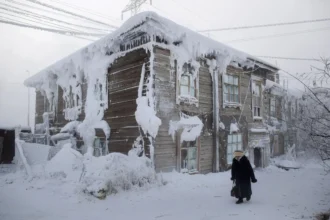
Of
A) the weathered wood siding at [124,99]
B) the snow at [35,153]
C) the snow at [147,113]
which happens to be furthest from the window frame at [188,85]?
the snow at [35,153]

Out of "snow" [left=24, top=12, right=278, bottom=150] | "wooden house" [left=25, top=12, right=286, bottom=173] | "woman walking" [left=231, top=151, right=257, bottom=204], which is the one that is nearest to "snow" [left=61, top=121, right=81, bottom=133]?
"wooden house" [left=25, top=12, right=286, bottom=173]

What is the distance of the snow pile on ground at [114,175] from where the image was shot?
8.16m

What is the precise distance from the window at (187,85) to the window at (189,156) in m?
2.26

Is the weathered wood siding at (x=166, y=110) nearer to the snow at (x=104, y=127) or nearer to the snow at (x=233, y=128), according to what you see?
the snow at (x=233, y=128)

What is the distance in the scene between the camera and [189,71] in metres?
12.5

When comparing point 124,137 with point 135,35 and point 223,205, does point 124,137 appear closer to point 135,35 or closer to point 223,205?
point 135,35

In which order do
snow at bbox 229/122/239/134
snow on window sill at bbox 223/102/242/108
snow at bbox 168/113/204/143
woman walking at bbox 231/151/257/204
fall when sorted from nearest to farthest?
woman walking at bbox 231/151/257/204 < snow at bbox 168/113/204/143 < snow on window sill at bbox 223/102/242/108 < snow at bbox 229/122/239/134

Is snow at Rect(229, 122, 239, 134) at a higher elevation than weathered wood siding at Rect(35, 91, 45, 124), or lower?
lower

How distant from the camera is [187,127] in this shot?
39.2ft

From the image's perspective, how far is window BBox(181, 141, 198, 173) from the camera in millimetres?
11797

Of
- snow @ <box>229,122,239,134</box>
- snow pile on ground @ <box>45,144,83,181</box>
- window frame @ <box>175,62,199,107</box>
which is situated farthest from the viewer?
snow @ <box>229,122,239,134</box>

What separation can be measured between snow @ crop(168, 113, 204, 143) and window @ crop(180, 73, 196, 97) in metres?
1.10

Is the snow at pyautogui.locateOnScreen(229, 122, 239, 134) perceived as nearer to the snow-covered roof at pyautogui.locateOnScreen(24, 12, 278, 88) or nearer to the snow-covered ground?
the snow-covered roof at pyautogui.locateOnScreen(24, 12, 278, 88)

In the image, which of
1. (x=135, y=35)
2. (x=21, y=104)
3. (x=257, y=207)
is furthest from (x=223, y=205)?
(x=21, y=104)
